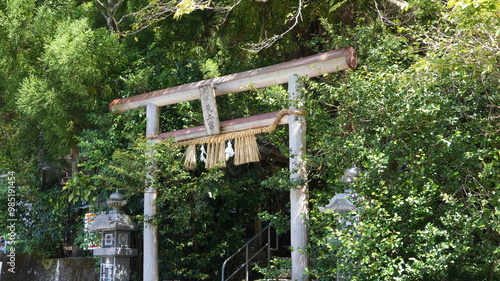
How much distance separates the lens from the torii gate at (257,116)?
7.16 metres

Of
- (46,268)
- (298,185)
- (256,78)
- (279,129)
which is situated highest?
(256,78)

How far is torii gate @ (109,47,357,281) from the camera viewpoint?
716cm

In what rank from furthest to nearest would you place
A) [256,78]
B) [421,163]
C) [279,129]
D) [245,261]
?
[245,261]
[279,129]
[256,78]
[421,163]

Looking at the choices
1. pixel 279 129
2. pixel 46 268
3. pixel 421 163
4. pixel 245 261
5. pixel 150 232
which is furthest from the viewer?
pixel 46 268

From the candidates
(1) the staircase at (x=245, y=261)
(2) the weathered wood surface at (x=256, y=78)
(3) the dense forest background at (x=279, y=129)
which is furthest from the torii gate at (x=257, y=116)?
(1) the staircase at (x=245, y=261)

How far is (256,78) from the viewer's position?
7.78 m

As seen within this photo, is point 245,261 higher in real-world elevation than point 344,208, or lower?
lower

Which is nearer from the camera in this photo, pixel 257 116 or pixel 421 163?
pixel 421 163

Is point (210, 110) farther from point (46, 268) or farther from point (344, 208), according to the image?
point (46, 268)

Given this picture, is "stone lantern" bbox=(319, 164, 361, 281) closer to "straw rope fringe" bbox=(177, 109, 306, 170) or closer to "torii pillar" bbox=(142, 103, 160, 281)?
"straw rope fringe" bbox=(177, 109, 306, 170)

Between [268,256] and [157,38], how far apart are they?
15.2 feet

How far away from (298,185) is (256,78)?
1648mm

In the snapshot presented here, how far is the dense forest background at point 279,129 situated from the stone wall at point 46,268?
0.36m

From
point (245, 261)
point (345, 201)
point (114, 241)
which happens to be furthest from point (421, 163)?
point (245, 261)
